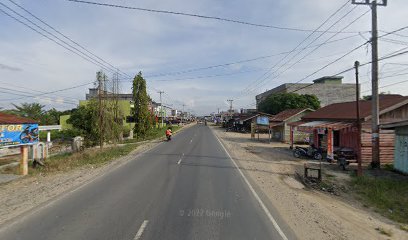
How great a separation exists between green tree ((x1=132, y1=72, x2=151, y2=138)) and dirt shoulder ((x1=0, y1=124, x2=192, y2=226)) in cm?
2503

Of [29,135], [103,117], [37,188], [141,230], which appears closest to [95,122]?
[103,117]

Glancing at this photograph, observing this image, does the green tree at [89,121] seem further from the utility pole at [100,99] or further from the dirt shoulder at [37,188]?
the dirt shoulder at [37,188]

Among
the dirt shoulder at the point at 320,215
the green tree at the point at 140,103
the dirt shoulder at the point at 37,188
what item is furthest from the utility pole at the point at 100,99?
the dirt shoulder at the point at 320,215

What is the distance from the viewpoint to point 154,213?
9.21 meters

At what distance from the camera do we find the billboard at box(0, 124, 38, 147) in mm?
19984

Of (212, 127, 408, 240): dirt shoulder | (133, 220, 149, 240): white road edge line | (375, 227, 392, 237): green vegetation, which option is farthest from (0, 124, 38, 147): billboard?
(375, 227, 392, 237): green vegetation

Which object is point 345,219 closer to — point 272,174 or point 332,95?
point 272,174

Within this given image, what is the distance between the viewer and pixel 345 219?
974cm

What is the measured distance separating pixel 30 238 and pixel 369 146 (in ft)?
A: 70.1

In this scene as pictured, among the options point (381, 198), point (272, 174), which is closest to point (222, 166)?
point (272, 174)

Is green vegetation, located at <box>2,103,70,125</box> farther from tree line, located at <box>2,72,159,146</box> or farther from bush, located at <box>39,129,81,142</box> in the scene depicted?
tree line, located at <box>2,72,159,146</box>

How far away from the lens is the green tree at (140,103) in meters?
43.5

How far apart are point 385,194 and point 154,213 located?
32.7 feet

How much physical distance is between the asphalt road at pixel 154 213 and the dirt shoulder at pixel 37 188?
617 millimetres
